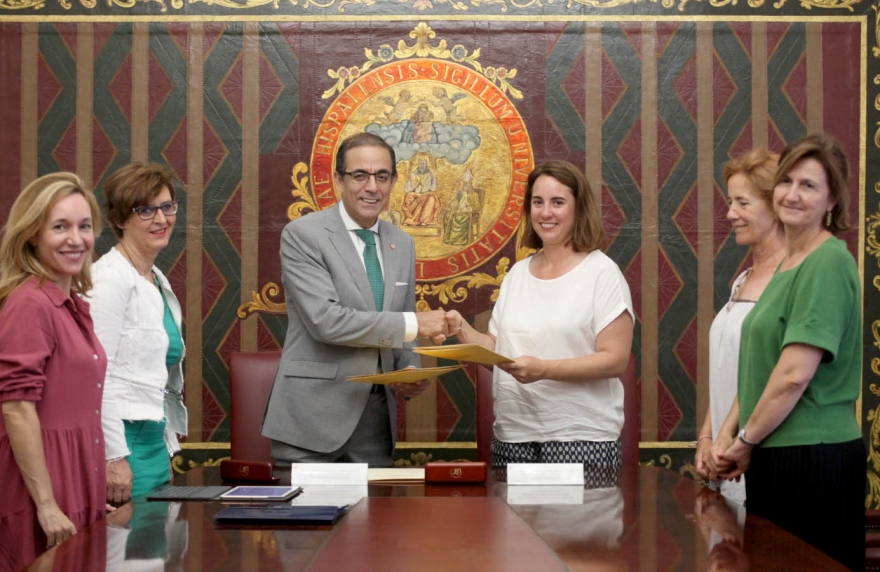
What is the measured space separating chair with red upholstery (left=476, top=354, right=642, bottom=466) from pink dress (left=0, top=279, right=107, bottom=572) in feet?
4.93

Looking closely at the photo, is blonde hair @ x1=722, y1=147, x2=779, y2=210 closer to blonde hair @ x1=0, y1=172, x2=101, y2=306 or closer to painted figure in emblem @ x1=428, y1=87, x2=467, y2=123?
painted figure in emblem @ x1=428, y1=87, x2=467, y2=123

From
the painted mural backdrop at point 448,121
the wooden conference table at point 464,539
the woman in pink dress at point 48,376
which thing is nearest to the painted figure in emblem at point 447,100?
the painted mural backdrop at point 448,121

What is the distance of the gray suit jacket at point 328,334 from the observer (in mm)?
3248

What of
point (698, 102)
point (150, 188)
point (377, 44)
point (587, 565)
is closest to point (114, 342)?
point (150, 188)

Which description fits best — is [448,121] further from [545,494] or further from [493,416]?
[545,494]

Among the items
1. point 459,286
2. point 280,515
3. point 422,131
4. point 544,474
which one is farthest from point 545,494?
point 422,131

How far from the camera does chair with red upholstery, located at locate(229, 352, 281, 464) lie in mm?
3744

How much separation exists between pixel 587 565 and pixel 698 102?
3503 mm

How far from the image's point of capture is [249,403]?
12.4 feet

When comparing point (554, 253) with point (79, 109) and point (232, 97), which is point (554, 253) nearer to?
point (232, 97)

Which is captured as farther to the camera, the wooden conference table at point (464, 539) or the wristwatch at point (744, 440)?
the wristwatch at point (744, 440)

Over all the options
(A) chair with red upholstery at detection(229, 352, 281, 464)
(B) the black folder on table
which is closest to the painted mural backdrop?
(A) chair with red upholstery at detection(229, 352, 281, 464)

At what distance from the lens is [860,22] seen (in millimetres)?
4859

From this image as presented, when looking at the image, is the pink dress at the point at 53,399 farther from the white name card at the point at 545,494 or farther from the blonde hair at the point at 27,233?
the white name card at the point at 545,494
